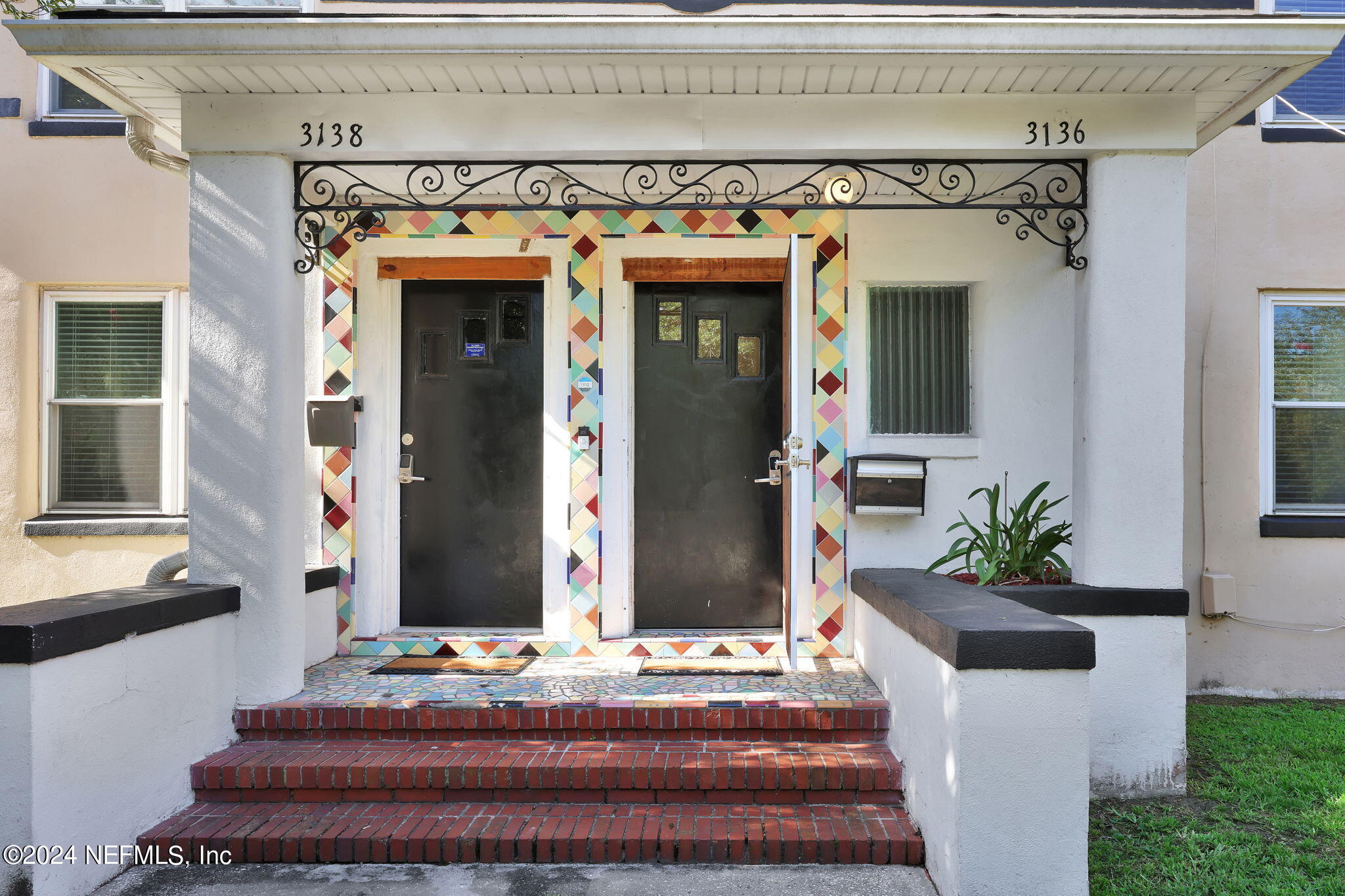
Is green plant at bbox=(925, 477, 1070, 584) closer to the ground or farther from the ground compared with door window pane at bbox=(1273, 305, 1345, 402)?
closer to the ground

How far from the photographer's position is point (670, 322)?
5527mm

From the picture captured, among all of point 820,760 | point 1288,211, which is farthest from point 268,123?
point 1288,211

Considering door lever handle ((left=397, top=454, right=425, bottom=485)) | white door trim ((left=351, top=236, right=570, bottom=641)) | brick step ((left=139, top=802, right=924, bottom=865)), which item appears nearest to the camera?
brick step ((left=139, top=802, right=924, bottom=865))

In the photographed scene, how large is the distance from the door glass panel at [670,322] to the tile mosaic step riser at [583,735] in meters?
2.32

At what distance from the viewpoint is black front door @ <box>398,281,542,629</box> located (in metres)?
5.48

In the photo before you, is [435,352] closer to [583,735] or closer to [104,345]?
[104,345]

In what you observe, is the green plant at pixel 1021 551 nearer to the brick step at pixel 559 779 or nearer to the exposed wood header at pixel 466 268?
the brick step at pixel 559 779

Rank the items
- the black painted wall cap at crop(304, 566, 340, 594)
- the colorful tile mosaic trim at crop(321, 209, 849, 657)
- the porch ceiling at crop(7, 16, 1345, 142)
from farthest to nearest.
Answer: the colorful tile mosaic trim at crop(321, 209, 849, 657) < the black painted wall cap at crop(304, 566, 340, 594) < the porch ceiling at crop(7, 16, 1345, 142)

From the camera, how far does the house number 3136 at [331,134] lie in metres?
4.17

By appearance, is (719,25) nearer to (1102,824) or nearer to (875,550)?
(875,550)

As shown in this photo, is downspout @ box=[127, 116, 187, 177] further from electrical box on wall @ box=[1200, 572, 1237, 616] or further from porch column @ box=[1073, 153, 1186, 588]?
electrical box on wall @ box=[1200, 572, 1237, 616]

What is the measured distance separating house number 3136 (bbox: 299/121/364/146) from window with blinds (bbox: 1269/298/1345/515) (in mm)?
5120

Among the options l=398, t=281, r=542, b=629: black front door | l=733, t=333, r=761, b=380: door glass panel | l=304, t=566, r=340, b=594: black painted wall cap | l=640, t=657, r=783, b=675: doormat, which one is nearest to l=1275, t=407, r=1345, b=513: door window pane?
l=733, t=333, r=761, b=380: door glass panel

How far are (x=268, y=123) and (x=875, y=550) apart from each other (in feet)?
11.7
